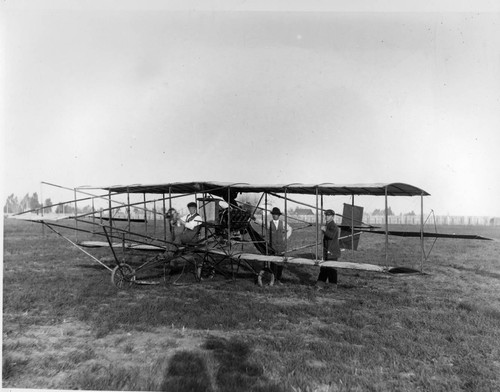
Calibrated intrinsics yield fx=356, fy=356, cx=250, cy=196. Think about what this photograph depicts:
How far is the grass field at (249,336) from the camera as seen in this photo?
457 centimetres

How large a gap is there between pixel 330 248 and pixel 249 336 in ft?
14.7

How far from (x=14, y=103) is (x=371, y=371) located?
Answer: 7.99 metres

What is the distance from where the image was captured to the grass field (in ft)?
15.0

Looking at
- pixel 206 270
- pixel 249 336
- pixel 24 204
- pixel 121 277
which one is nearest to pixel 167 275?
pixel 206 270

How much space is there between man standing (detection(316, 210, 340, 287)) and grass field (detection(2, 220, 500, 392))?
0.40 metres

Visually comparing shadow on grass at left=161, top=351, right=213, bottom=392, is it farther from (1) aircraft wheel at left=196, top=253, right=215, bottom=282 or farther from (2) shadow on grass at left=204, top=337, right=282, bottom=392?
(1) aircraft wheel at left=196, top=253, right=215, bottom=282

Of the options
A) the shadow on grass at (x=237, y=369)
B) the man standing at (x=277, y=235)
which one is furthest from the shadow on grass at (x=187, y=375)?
the man standing at (x=277, y=235)

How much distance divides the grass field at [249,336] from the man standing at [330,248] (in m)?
0.40

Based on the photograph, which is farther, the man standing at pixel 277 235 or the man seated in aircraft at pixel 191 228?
the man standing at pixel 277 235

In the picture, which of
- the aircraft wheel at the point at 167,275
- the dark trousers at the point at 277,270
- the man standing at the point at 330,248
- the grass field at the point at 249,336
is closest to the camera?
the grass field at the point at 249,336

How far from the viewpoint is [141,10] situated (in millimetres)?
6277

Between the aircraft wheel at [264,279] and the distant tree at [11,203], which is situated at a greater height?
the distant tree at [11,203]

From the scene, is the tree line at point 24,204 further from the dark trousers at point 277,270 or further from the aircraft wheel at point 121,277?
the dark trousers at point 277,270

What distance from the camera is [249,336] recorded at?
5816 mm
